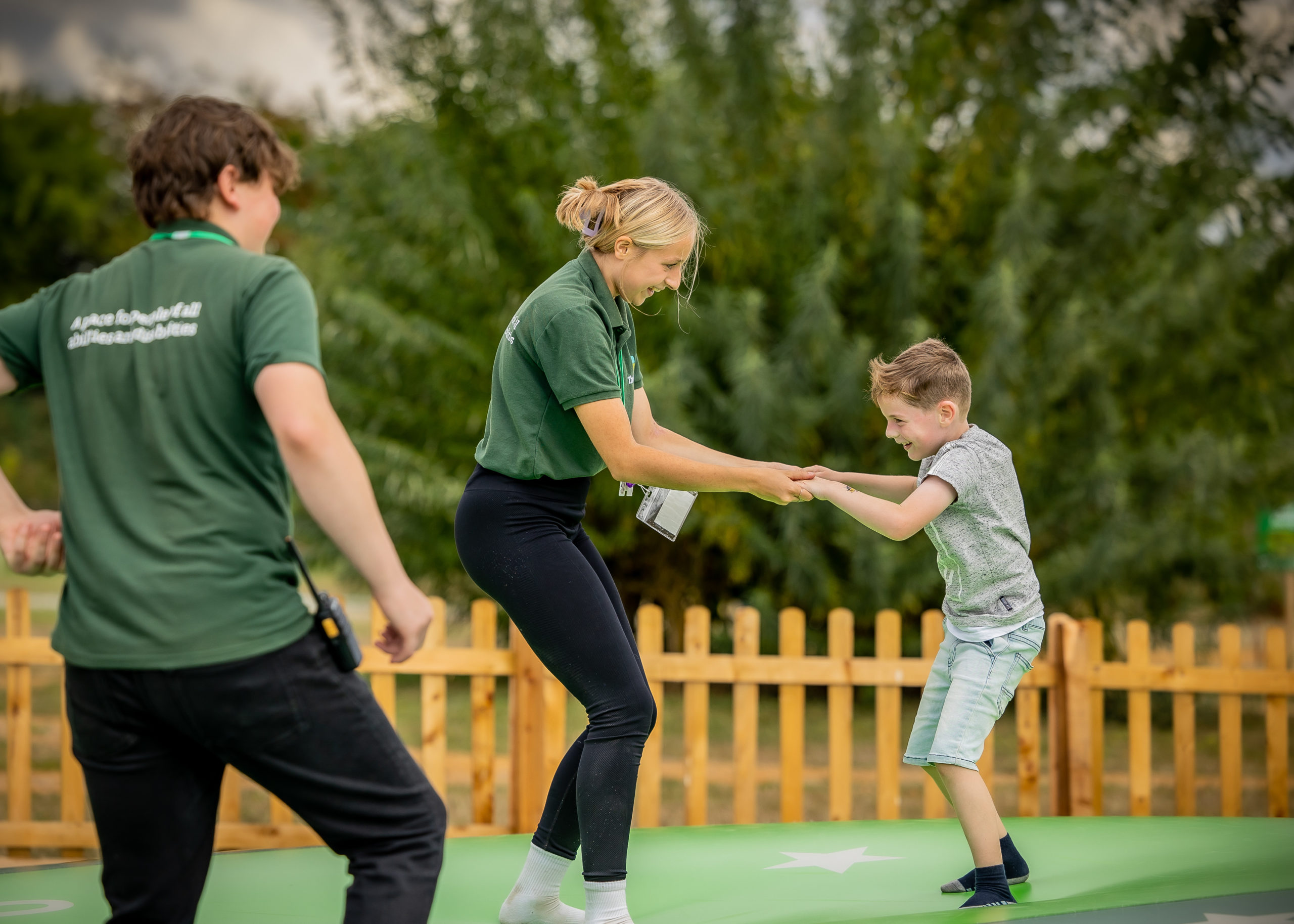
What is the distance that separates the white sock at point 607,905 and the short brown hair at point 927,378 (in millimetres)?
1485

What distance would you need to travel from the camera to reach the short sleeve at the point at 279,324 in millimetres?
1708

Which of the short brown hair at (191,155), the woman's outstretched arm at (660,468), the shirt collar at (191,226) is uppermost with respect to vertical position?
the short brown hair at (191,155)

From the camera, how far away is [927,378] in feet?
10.5

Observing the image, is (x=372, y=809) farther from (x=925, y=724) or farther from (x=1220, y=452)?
(x=1220, y=452)

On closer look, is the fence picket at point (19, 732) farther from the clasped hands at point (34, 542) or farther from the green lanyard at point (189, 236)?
the green lanyard at point (189, 236)

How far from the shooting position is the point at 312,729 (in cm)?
176

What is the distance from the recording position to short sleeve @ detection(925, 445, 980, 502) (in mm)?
3076

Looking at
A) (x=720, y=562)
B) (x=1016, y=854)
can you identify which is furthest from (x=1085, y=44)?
(x=1016, y=854)

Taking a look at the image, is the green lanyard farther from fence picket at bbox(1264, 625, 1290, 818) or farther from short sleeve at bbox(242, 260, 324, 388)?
fence picket at bbox(1264, 625, 1290, 818)

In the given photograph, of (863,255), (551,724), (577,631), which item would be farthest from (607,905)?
(863,255)

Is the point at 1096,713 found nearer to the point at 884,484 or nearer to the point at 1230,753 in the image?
the point at 1230,753

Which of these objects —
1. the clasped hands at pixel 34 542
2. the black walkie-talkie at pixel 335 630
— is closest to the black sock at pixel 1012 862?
the black walkie-talkie at pixel 335 630

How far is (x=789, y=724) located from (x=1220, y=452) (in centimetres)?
552

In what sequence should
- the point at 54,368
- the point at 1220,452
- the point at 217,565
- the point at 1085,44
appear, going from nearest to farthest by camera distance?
1. the point at 217,565
2. the point at 54,368
3. the point at 1220,452
4. the point at 1085,44
